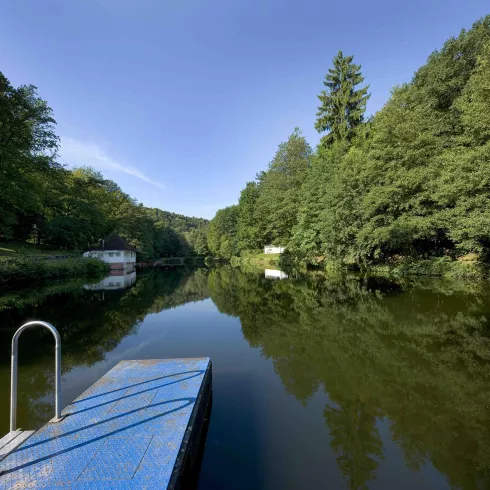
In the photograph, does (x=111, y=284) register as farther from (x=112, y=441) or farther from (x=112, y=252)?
(x=112, y=441)

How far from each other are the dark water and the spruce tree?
33.8 metres

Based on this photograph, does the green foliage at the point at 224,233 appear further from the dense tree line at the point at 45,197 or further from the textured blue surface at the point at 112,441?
the textured blue surface at the point at 112,441

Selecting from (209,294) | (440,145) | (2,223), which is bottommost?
(209,294)

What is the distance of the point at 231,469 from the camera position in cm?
366

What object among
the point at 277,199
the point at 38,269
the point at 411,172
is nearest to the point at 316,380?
the point at 411,172

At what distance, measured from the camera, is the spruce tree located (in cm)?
4075

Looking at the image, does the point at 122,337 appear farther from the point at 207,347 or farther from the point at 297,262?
the point at 297,262

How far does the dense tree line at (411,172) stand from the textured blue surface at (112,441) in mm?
19331

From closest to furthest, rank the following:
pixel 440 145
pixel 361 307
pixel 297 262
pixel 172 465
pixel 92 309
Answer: pixel 172 465
pixel 361 307
pixel 92 309
pixel 440 145
pixel 297 262

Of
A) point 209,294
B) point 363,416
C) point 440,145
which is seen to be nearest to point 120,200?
point 209,294

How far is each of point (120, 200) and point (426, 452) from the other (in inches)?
2359

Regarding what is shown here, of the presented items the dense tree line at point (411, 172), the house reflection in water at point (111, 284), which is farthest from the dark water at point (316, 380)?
the dense tree line at point (411, 172)

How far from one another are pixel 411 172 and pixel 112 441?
2554cm

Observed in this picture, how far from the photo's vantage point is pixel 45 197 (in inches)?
1464
